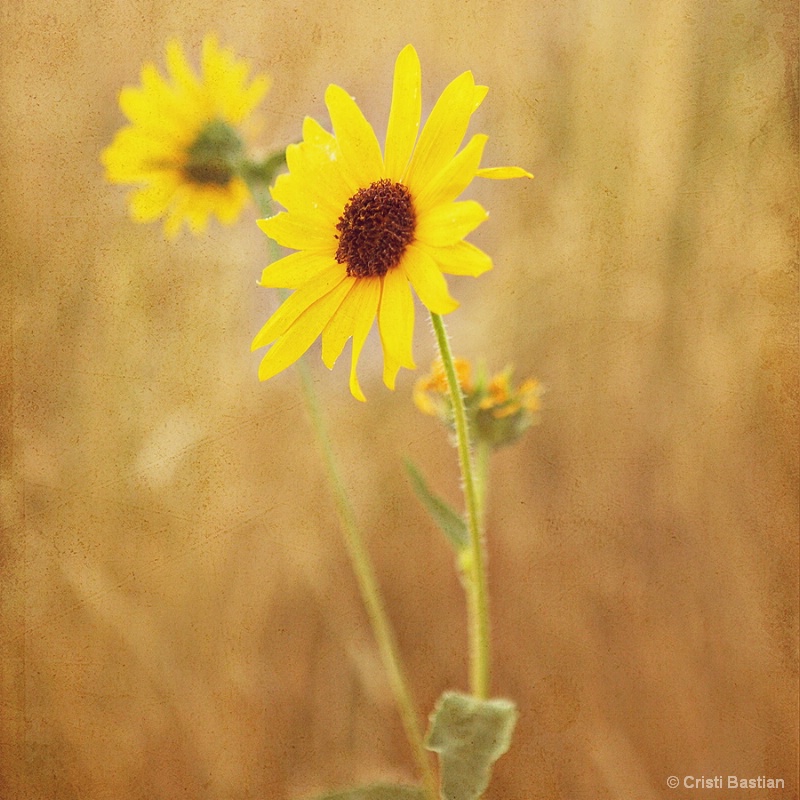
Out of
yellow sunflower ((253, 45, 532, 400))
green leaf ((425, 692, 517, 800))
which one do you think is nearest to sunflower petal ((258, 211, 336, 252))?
yellow sunflower ((253, 45, 532, 400))

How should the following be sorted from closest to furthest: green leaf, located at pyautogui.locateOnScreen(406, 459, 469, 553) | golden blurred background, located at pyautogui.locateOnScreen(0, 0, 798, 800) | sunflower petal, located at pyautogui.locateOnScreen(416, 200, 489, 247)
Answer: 1. sunflower petal, located at pyautogui.locateOnScreen(416, 200, 489, 247)
2. green leaf, located at pyautogui.locateOnScreen(406, 459, 469, 553)
3. golden blurred background, located at pyautogui.locateOnScreen(0, 0, 798, 800)

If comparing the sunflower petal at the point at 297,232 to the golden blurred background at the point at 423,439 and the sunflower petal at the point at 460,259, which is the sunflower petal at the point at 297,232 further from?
the golden blurred background at the point at 423,439

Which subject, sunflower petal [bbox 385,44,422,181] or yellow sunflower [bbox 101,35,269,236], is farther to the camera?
yellow sunflower [bbox 101,35,269,236]

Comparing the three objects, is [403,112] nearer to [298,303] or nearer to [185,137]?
[298,303]

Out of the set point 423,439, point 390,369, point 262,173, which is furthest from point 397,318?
point 423,439

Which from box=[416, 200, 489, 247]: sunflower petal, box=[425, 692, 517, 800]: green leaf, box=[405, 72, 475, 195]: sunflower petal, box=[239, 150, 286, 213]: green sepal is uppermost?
box=[239, 150, 286, 213]: green sepal

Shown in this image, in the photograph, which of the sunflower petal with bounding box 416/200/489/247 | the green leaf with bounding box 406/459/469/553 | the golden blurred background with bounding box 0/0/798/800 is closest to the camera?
the sunflower petal with bounding box 416/200/489/247

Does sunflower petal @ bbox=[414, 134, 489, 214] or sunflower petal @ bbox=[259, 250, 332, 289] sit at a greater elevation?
sunflower petal @ bbox=[414, 134, 489, 214]

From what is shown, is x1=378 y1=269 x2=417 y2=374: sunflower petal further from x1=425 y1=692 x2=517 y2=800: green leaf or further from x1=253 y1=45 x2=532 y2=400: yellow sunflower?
x1=425 y1=692 x2=517 y2=800: green leaf
